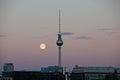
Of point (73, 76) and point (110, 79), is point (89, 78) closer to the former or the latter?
point (73, 76)

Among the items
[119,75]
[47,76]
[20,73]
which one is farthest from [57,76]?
[119,75]

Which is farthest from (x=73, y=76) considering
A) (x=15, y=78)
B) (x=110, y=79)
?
(x=110, y=79)

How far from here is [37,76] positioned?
7367 inches

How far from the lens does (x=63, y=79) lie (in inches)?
7121

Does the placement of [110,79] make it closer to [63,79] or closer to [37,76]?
[63,79]

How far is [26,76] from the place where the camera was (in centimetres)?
18388

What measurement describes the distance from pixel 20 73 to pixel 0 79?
9824mm

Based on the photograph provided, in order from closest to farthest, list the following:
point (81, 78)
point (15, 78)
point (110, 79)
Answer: point (110, 79) < point (15, 78) < point (81, 78)

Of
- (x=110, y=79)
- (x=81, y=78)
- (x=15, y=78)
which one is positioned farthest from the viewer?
(x=81, y=78)

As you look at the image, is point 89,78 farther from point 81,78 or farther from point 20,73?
point 20,73

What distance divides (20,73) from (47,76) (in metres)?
13.2

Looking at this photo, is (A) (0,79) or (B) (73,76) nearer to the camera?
(A) (0,79)

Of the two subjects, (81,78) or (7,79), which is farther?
(81,78)

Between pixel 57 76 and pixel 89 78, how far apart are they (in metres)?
20.8
